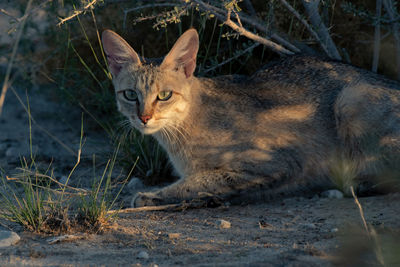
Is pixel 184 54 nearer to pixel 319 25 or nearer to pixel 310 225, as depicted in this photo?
pixel 319 25

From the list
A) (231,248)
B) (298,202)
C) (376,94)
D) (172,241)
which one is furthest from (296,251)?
(376,94)

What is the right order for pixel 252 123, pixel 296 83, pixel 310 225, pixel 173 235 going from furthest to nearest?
pixel 296 83
pixel 252 123
pixel 310 225
pixel 173 235

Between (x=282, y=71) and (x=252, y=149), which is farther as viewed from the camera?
(x=282, y=71)

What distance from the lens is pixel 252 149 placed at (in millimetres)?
4199

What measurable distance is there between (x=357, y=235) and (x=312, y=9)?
264 cm

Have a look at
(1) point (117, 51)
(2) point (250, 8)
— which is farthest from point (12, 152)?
(2) point (250, 8)

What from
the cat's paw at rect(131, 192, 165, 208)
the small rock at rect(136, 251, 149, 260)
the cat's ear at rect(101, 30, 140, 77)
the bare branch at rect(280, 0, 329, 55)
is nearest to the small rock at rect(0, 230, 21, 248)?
the small rock at rect(136, 251, 149, 260)

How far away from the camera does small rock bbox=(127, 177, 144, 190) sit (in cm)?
471

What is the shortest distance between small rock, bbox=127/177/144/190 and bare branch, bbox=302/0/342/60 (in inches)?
87.7

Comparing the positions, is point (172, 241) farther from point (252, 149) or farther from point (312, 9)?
point (312, 9)

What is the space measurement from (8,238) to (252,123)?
7.08ft

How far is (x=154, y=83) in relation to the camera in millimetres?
4000

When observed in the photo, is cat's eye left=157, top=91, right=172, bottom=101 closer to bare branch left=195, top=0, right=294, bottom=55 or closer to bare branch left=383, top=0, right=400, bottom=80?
bare branch left=195, top=0, right=294, bottom=55

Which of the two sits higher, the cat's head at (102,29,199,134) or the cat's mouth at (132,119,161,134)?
the cat's head at (102,29,199,134)
